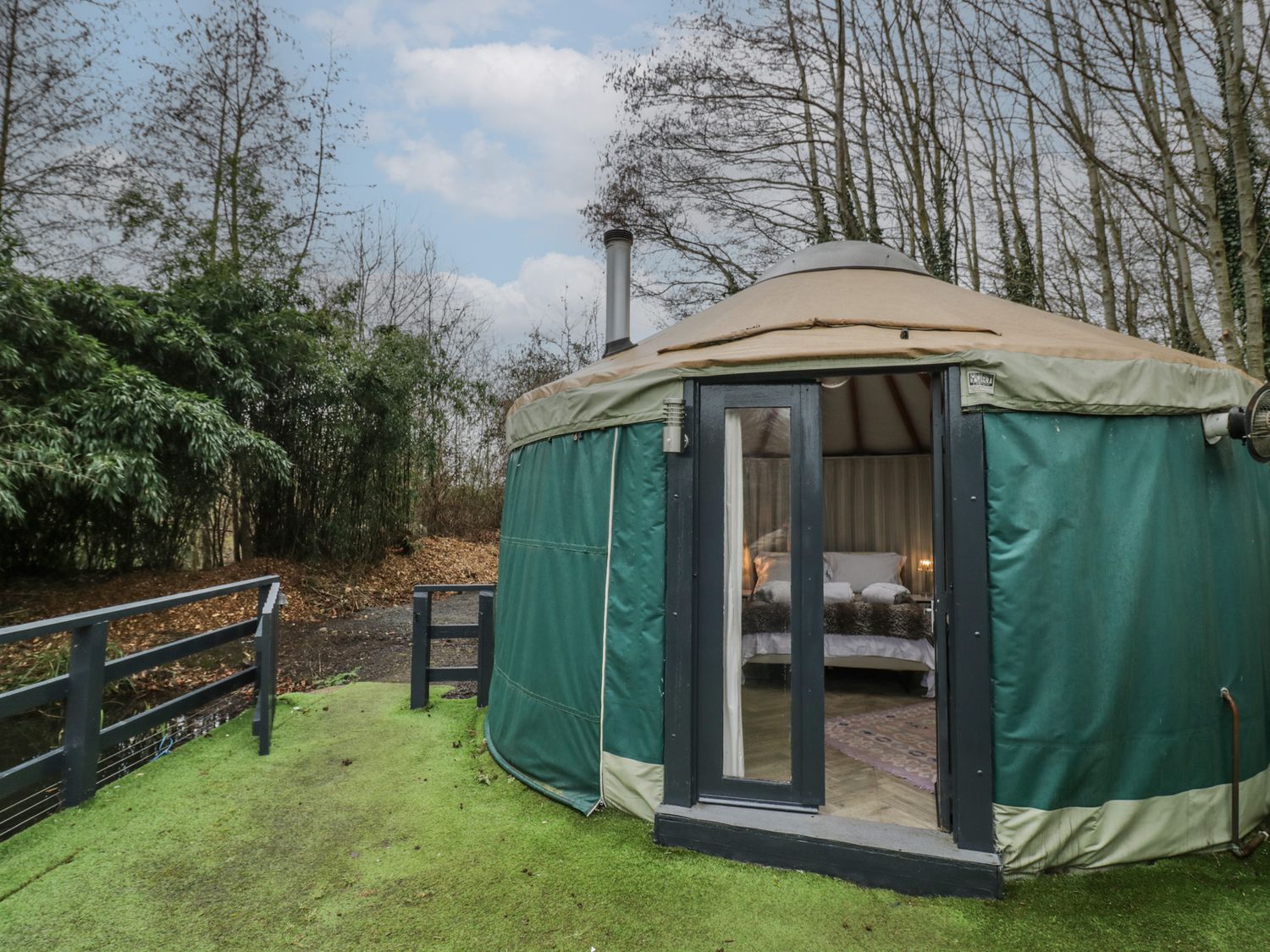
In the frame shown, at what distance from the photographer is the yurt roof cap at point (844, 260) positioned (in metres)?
3.38

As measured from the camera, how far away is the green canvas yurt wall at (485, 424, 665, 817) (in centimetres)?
238

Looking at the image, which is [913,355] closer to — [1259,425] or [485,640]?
[1259,425]

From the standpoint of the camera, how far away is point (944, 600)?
84.4 inches

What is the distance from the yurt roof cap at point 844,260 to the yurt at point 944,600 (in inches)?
24.9

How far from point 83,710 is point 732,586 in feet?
8.10

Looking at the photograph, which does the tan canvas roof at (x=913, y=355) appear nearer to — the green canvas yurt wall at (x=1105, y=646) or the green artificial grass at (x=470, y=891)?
the green canvas yurt wall at (x=1105, y=646)

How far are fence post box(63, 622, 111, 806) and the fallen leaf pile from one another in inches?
80.7

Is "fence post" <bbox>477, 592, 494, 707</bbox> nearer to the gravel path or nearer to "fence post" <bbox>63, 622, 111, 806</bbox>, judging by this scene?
the gravel path

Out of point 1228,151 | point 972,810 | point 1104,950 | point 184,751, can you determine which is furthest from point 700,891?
point 1228,151

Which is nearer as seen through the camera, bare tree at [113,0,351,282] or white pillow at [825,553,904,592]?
white pillow at [825,553,904,592]

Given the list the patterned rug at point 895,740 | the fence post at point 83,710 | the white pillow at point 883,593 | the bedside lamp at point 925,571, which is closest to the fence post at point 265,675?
the fence post at point 83,710

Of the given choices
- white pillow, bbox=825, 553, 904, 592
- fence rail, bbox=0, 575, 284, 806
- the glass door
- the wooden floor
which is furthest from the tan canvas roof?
white pillow, bbox=825, 553, 904, 592

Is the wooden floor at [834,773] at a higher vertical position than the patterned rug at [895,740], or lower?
higher

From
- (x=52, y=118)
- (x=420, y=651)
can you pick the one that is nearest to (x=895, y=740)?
(x=420, y=651)
